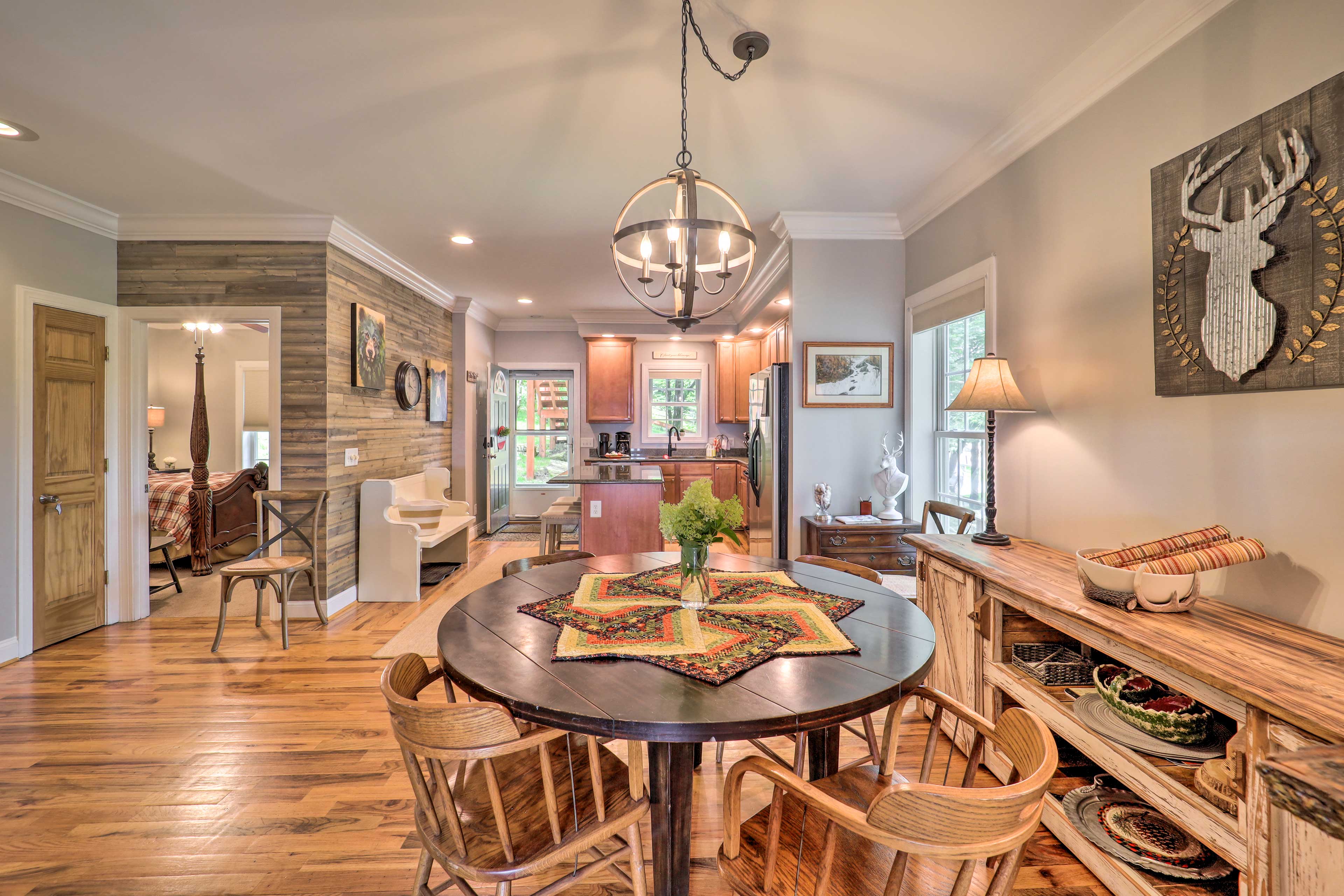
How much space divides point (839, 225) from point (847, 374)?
0.92m

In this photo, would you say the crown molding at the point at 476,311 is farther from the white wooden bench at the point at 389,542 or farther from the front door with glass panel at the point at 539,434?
the white wooden bench at the point at 389,542

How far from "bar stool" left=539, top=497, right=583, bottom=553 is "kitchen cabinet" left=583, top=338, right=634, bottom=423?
235cm

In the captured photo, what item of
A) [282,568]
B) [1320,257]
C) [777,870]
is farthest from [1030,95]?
[282,568]

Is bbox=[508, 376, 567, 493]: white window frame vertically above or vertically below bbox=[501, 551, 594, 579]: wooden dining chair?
above

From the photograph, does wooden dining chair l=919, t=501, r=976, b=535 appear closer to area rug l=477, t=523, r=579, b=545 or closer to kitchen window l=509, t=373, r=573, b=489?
area rug l=477, t=523, r=579, b=545

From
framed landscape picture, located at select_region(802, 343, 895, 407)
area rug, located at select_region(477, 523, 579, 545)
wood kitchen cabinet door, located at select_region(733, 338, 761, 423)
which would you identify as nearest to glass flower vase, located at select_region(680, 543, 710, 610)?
framed landscape picture, located at select_region(802, 343, 895, 407)

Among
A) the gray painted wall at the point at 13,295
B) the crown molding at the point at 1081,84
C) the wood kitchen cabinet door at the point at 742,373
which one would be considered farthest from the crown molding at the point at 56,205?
the wood kitchen cabinet door at the point at 742,373

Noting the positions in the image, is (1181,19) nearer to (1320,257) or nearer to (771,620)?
(1320,257)

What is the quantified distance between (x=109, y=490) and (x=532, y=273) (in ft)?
10.6

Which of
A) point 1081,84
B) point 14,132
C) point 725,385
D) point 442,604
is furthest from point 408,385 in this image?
point 1081,84

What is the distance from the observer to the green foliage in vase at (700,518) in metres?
1.69

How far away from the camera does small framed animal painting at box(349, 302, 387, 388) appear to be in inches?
168

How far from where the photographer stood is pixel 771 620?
1.64m

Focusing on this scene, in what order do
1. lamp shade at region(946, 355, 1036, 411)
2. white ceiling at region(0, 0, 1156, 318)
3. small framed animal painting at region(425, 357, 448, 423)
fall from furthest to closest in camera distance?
1. small framed animal painting at region(425, 357, 448, 423)
2. lamp shade at region(946, 355, 1036, 411)
3. white ceiling at region(0, 0, 1156, 318)
